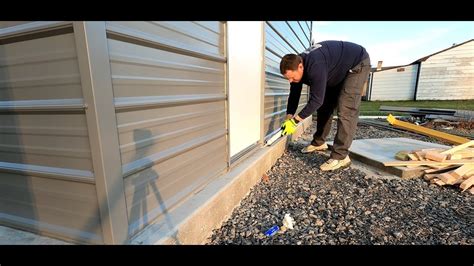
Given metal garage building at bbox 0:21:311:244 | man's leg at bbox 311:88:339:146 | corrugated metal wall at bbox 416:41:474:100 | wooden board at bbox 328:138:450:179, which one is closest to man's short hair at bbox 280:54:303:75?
man's leg at bbox 311:88:339:146

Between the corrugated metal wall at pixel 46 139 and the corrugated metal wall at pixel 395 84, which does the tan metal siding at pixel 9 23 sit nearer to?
the corrugated metal wall at pixel 46 139

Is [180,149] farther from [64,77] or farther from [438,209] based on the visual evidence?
[438,209]

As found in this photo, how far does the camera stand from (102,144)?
4.05 feet

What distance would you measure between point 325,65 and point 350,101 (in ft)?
2.17

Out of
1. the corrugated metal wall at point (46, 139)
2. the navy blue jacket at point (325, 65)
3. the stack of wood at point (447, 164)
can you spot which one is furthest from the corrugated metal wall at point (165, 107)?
the stack of wood at point (447, 164)

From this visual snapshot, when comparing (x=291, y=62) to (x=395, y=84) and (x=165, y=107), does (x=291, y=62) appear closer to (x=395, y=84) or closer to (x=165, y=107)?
(x=165, y=107)

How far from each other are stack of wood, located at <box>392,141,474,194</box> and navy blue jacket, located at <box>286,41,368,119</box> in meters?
1.51

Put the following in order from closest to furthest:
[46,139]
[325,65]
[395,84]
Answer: [46,139] → [325,65] → [395,84]

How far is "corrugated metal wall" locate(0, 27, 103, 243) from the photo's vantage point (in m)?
1.25

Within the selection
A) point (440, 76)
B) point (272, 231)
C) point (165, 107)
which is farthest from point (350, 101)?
point (440, 76)

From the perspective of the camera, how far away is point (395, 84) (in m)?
24.0

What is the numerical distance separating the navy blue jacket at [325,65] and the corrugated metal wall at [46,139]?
105 inches

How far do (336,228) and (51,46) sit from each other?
241cm
